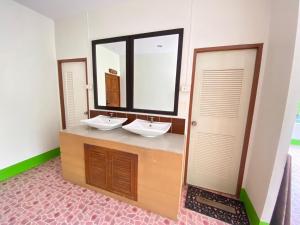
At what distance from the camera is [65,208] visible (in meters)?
1.48

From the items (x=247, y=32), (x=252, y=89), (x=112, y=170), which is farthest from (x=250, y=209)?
A: (x=247, y=32)

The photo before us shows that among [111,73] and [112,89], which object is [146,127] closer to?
[112,89]

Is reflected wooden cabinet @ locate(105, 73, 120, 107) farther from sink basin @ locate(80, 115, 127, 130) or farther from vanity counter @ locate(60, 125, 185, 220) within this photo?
vanity counter @ locate(60, 125, 185, 220)

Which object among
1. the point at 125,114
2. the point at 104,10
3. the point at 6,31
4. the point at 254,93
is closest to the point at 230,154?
the point at 254,93

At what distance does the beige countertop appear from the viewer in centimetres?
134

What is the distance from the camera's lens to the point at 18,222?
1303 mm

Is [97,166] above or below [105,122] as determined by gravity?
below

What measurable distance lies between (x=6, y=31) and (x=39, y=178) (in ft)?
7.02

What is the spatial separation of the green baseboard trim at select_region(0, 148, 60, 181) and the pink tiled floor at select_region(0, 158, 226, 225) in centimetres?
13

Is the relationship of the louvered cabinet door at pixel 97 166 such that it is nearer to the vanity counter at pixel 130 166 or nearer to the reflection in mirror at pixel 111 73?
the vanity counter at pixel 130 166

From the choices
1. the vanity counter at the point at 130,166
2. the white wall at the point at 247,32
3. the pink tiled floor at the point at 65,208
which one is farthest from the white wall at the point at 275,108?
the vanity counter at the point at 130,166

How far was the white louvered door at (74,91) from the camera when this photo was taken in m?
2.34

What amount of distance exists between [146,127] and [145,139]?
25 centimetres

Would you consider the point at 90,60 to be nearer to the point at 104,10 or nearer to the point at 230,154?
the point at 104,10
